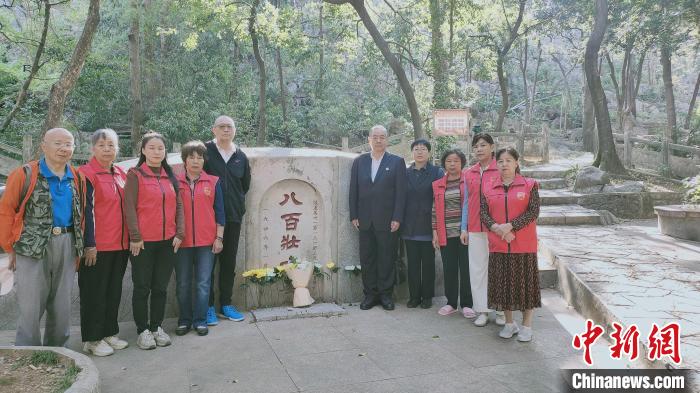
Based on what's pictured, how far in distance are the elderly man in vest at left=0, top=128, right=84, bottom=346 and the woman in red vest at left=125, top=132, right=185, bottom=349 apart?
39cm

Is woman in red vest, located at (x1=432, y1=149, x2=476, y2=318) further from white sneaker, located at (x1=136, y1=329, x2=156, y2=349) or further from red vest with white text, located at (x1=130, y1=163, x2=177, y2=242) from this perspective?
white sneaker, located at (x1=136, y1=329, x2=156, y2=349)

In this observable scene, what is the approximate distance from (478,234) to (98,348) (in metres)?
3.10

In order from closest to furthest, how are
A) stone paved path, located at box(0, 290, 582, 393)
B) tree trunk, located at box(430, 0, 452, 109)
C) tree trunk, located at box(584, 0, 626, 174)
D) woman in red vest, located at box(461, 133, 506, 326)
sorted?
stone paved path, located at box(0, 290, 582, 393) → woman in red vest, located at box(461, 133, 506, 326) → tree trunk, located at box(584, 0, 626, 174) → tree trunk, located at box(430, 0, 452, 109)

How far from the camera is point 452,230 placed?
4.74m

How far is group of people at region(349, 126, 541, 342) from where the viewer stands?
4.04 meters

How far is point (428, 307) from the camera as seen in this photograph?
505cm

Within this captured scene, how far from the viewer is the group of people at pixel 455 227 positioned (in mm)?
4043

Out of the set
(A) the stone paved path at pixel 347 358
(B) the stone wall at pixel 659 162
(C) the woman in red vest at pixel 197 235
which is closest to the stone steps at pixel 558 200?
(B) the stone wall at pixel 659 162

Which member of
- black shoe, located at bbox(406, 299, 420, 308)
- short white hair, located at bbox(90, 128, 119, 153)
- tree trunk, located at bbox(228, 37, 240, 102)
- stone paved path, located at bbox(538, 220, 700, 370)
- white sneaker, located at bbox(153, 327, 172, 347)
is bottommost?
black shoe, located at bbox(406, 299, 420, 308)

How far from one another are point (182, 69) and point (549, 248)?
600 inches

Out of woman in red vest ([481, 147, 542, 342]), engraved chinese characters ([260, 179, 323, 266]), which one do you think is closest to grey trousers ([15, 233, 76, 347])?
engraved chinese characters ([260, 179, 323, 266])

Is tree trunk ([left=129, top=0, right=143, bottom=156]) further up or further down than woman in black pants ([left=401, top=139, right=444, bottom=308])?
further up

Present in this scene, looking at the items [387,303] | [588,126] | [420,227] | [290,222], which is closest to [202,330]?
[290,222]

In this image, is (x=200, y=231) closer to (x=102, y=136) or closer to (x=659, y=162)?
(x=102, y=136)
